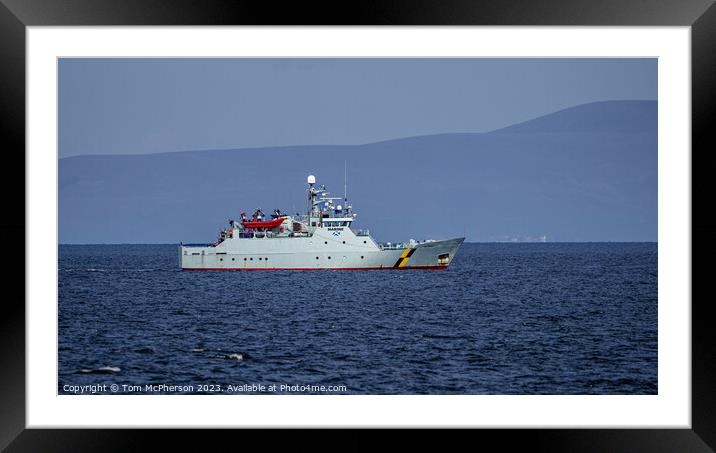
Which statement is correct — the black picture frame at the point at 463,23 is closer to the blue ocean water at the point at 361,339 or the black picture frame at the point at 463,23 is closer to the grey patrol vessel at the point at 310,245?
the blue ocean water at the point at 361,339

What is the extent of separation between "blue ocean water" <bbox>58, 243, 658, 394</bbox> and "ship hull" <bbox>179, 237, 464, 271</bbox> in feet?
14.2

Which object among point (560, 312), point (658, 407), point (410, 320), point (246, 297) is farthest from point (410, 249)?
point (658, 407)

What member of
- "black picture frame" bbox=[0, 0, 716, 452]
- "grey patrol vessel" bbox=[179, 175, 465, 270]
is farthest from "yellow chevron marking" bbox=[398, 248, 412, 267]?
"black picture frame" bbox=[0, 0, 716, 452]

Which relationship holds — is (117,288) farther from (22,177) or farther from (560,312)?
(22,177)

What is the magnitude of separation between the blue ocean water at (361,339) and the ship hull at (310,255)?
14.2 ft

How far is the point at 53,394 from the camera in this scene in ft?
29.6

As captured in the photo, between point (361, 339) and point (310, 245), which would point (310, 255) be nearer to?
point (310, 245)

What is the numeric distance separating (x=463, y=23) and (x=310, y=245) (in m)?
46.6

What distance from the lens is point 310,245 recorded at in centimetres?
5466

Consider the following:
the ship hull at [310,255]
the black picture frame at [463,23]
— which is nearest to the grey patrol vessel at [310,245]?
the ship hull at [310,255]

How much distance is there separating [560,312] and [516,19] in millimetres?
28574

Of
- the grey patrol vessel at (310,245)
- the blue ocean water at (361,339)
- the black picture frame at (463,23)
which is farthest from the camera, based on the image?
the grey patrol vessel at (310,245)

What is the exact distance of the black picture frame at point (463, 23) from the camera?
27.8 feet

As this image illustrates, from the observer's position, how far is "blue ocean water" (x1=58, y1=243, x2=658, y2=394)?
1784 centimetres
